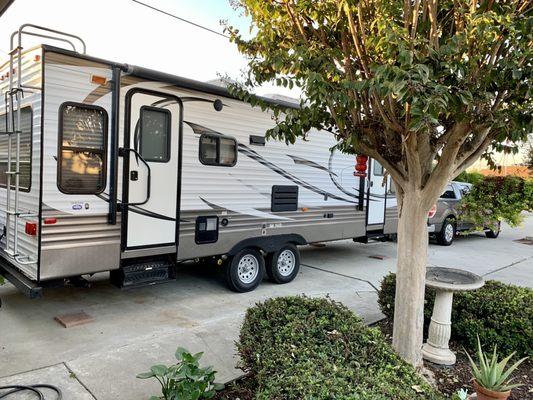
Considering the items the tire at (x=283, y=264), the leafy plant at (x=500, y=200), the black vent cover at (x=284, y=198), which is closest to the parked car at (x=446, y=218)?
the leafy plant at (x=500, y=200)

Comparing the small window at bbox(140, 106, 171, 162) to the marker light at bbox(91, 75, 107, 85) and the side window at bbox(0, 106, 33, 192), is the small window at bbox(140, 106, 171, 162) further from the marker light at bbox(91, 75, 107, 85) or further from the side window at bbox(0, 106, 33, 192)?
the side window at bbox(0, 106, 33, 192)

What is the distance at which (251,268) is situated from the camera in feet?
22.1

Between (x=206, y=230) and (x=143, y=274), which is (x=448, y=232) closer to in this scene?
(x=206, y=230)

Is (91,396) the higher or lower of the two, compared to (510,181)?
lower

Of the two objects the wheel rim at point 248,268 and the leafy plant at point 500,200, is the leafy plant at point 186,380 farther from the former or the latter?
the leafy plant at point 500,200

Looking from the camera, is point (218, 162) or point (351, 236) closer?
point (218, 162)

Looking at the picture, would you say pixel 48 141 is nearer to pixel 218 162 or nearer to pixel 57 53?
pixel 57 53

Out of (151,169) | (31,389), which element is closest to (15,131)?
(151,169)

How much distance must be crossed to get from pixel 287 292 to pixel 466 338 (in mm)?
2814

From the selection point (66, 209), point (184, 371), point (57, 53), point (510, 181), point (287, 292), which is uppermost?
point (57, 53)

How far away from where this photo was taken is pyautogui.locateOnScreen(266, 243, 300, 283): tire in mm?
6973

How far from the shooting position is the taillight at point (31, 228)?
444cm

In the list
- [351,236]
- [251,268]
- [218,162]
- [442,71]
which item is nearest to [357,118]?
[442,71]

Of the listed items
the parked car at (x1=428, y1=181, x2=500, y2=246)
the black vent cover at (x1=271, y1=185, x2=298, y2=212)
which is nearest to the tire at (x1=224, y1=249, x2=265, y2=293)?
the black vent cover at (x1=271, y1=185, x2=298, y2=212)
